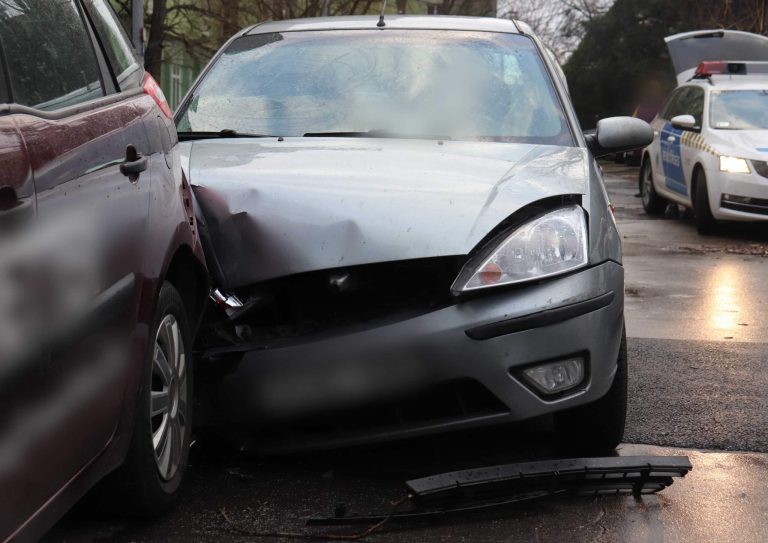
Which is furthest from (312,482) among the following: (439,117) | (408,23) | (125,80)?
(408,23)

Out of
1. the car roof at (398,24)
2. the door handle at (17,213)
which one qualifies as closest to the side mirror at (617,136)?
the car roof at (398,24)

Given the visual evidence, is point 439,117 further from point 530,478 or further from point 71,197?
point 71,197

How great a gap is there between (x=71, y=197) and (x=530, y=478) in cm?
167

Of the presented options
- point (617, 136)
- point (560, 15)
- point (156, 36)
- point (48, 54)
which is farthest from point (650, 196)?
point (560, 15)

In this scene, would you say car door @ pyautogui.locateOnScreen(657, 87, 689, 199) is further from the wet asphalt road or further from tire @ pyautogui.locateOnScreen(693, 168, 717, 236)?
the wet asphalt road

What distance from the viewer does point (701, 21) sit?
3388 centimetres

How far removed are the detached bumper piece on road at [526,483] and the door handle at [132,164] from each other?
107 cm

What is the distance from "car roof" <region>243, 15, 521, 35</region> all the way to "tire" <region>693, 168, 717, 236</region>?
7224 millimetres

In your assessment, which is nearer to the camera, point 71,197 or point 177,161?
point 71,197

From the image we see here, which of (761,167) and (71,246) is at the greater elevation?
(71,246)

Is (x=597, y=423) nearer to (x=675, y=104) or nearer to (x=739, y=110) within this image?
(x=739, y=110)

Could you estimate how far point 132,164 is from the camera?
337 cm

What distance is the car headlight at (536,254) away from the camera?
12.4ft

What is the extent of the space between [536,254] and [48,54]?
5.05 ft
